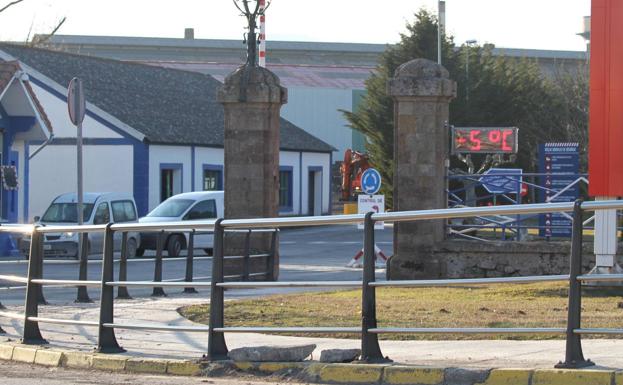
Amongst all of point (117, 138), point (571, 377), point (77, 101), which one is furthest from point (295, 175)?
point (571, 377)

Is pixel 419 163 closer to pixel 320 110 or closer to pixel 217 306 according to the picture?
pixel 217 306

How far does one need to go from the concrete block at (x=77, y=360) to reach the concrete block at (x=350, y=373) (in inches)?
104

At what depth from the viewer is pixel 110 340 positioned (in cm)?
1202

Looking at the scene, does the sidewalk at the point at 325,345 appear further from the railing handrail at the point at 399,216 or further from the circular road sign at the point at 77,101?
the circular road sign at the point at 77,101

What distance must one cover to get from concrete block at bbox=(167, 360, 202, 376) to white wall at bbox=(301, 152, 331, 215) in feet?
151

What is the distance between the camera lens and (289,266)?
30.5m

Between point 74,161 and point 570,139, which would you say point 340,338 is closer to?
point 74,161

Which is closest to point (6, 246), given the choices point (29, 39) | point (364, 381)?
point (364, 381)

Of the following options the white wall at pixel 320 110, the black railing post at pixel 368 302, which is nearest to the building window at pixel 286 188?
the white wall at pixel 320 110

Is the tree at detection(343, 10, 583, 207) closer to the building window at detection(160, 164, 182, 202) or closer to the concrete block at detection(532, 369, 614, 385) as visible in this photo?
the building window at detection(160, 164, 182, 202)

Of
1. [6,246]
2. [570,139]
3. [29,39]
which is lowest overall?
[6,246]

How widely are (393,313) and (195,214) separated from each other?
20204mm

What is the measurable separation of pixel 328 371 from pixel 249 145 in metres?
13.6

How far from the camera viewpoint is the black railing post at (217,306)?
11.0m
